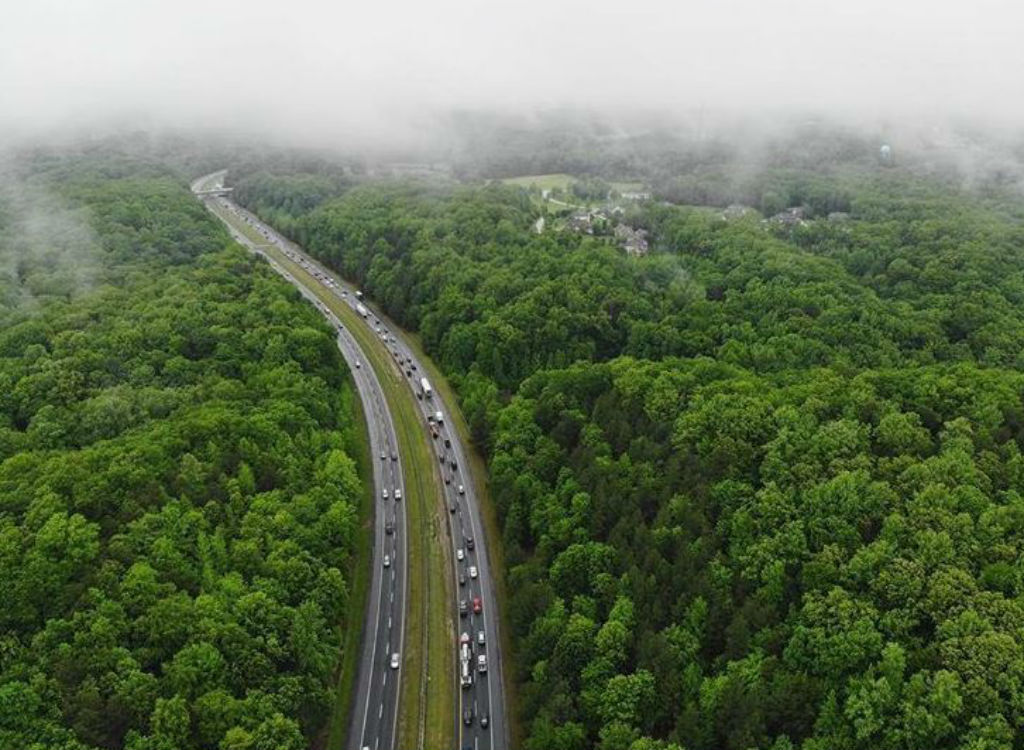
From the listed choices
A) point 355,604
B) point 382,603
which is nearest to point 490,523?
point 382,603

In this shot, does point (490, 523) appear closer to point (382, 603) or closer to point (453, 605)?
point (453, 605)

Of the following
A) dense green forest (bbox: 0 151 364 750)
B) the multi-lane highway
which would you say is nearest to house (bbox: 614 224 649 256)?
the multi-lane highway

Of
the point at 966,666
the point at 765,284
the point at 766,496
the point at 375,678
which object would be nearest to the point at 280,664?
the point at 375,678

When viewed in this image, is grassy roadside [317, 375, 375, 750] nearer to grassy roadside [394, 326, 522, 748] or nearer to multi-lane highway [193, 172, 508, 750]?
multi-lane highway [193, 172, 508, 750]

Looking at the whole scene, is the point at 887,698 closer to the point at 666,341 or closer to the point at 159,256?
the point at 666,341

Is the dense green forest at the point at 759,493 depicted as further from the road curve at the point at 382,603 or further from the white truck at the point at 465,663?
the road curve at the point at 382,603
